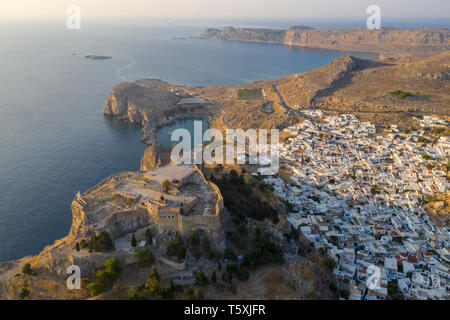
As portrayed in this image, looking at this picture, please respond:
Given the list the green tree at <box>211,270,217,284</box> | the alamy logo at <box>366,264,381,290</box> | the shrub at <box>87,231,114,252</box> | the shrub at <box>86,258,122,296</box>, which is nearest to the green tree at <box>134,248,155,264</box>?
the shrub at <box>86,258,122,296</box>

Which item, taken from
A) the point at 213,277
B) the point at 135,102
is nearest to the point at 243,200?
the point at 213,277

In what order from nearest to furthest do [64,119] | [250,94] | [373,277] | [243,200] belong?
1. [373,277]
2. [243,200]
3. [64,119]
4. [250,94]

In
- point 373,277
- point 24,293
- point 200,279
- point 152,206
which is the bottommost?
point 24,293

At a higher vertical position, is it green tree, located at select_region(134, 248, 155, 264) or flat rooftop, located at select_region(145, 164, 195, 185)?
flat rooftop, located at select_region(145, 164, 195, 185)

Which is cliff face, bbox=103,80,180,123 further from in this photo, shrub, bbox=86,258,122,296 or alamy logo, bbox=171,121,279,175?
shrub, bbox=86,258,122,296

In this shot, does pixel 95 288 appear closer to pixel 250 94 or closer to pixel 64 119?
pixel 64 119

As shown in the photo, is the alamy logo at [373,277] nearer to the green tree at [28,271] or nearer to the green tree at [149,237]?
the green tree at [149,237]
